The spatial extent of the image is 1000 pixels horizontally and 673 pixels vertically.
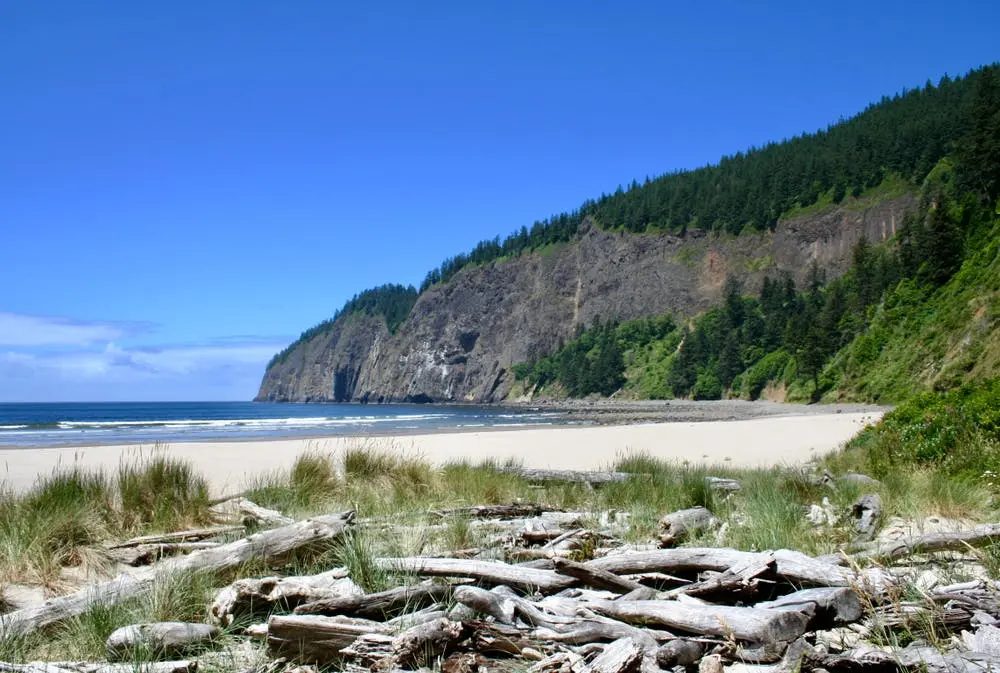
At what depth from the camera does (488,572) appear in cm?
443

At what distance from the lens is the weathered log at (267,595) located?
13.7ft

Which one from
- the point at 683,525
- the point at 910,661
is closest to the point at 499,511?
the point at 683,525

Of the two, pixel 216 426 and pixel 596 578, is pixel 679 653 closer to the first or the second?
pixel 596 578

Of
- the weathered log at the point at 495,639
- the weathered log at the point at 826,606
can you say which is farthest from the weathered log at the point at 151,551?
the weathered log at the point at 826,606

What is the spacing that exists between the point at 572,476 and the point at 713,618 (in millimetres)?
6246

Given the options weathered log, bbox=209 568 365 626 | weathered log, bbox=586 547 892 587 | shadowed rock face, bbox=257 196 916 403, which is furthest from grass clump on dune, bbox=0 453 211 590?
shadowed rock face, bbox=257 196 916 403

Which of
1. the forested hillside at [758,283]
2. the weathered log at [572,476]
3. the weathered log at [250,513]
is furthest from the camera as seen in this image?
the forested hillside at [758,283]

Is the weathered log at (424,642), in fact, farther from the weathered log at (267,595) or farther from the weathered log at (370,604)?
the weathered log at (267,595)

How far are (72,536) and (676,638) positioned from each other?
5226 mm

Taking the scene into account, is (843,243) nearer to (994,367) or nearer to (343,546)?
(994,367)

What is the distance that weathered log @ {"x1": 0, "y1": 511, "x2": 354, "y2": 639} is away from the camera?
3.96 m

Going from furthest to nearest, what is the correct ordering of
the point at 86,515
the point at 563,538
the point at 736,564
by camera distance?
the point at 86,515, the point at 563,538, the point at 736,564

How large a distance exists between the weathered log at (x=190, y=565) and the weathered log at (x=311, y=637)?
3.69ft

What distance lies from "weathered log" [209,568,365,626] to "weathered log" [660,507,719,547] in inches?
110
